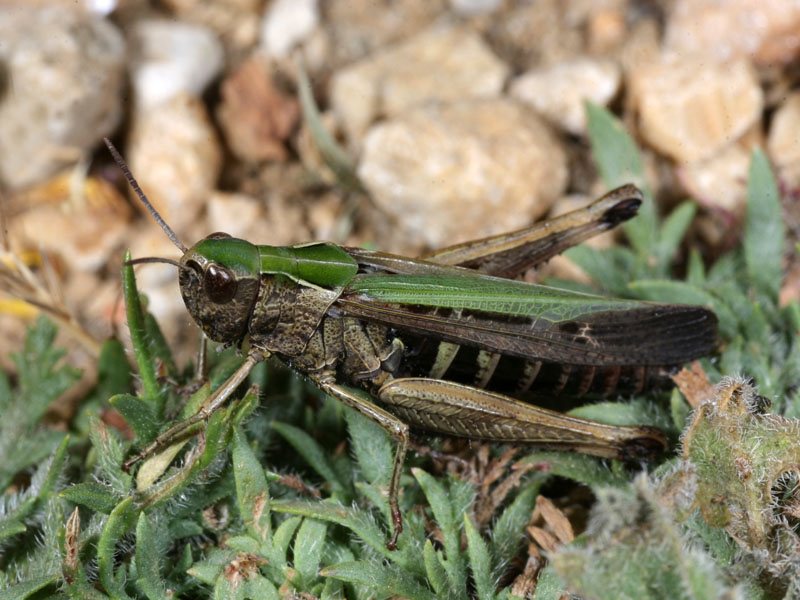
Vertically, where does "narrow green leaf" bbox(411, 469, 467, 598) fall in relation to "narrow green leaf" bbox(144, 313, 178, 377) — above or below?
below

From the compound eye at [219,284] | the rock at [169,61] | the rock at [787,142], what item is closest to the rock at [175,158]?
the rock at [169,61]

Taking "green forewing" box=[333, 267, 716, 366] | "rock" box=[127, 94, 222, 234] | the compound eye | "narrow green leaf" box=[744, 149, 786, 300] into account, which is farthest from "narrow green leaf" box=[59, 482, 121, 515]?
"narrow green leaf" box=[744, 149, 786, 300]

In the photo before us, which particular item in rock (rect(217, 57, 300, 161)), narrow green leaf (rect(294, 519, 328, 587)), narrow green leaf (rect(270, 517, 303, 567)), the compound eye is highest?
rock (rect(217, 57, 300, 161))

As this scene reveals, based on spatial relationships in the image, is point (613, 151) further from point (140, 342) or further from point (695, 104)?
point (140, 342)

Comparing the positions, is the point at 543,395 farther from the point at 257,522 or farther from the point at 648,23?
the point at 648,23

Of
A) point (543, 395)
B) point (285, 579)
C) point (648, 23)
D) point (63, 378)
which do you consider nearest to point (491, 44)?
point (648, 23)

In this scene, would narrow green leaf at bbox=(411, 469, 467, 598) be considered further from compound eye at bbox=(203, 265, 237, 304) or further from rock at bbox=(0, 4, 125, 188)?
rock at bbox=(0, 4, 125, 188)
